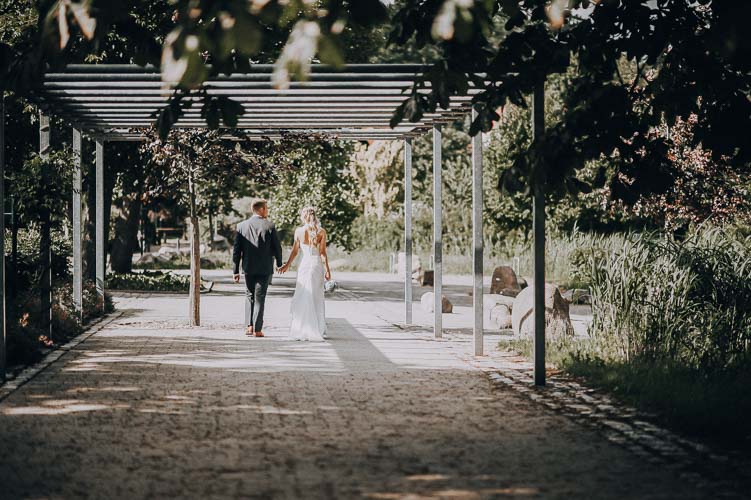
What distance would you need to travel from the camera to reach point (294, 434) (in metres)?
7.42

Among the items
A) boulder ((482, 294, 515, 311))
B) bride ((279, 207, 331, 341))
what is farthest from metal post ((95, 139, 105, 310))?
boulder ((482, 294, 515, 311))

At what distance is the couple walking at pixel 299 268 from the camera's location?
47.8 feet

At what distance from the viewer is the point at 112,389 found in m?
9.59

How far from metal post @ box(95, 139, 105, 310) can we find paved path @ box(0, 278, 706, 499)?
4.51 m

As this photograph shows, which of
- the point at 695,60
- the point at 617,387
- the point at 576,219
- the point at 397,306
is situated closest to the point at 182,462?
the point at 617,387

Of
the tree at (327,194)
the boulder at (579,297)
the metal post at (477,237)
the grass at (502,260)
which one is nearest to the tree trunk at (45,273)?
the metal post at (477,237)

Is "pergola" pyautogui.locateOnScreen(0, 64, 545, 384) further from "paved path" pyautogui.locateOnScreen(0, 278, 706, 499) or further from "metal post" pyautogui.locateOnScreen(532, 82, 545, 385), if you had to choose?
"paved path" pyautogui.locateOnScreen(0, 278, 706, 499)

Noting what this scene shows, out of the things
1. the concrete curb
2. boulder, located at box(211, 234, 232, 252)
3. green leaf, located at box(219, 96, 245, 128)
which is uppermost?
green leaf, located at box(219, 96, 245, 128)

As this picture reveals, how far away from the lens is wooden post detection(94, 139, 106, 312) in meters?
16.8

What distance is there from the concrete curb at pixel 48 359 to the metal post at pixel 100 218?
0.75 meters

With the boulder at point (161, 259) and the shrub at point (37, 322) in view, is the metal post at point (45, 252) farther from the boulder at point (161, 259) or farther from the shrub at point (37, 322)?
the boulder at point (161, 259)

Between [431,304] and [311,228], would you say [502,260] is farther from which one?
[311,228]

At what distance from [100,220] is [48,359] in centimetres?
578

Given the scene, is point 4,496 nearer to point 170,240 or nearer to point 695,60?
point 695,60
